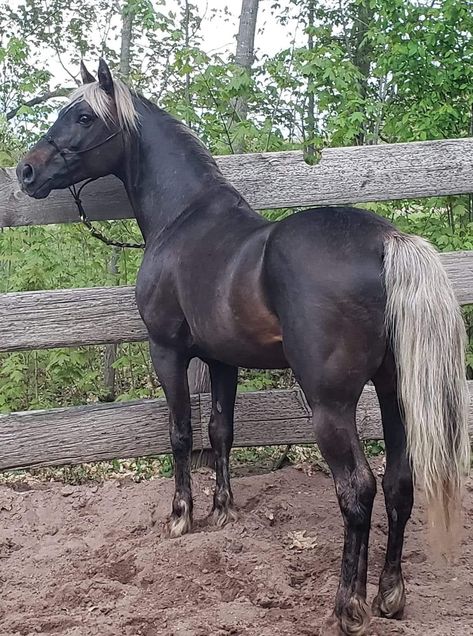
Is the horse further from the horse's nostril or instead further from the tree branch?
the tree branch

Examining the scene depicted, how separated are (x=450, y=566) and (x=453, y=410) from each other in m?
1.03

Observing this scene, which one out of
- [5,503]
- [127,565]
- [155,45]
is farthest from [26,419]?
[155,45]

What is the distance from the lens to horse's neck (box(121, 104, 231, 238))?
3.59 metres

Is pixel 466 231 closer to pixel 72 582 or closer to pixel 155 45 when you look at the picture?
pixel 72 582

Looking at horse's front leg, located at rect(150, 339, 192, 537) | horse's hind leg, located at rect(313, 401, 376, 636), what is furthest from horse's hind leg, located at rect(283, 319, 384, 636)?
horse's front leg, located at rect(150, 339, 192, 537)

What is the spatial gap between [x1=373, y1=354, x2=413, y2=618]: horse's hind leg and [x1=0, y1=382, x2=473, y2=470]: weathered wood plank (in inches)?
53.8

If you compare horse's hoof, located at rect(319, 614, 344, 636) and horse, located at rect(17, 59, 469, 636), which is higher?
Answer: horse, located at rect(17, 59, 469, 636)

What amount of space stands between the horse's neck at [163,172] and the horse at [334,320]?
2 cm

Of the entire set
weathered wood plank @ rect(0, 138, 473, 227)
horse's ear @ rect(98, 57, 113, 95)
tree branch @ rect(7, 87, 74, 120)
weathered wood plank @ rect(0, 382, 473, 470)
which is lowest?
weathered wood plank @ rect(0, 382, 473, 470)

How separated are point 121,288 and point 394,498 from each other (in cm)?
197

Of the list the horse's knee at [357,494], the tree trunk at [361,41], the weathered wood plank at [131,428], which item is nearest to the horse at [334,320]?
the horse's knee at [357,494]

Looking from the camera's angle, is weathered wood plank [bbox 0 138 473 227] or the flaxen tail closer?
the flaxen tail

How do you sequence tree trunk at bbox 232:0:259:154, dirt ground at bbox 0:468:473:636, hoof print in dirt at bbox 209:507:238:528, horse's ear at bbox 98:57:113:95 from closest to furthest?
dirt ground at bbox 0:468:473:636, horse's ear at bbox 98:57:113:95, hoof print in dirt at bbox 209:507:238:528, tree trunk at bbox 232:0:259:154

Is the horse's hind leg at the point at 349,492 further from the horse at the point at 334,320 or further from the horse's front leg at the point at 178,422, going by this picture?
the horse's front leg at the point at 178,422
